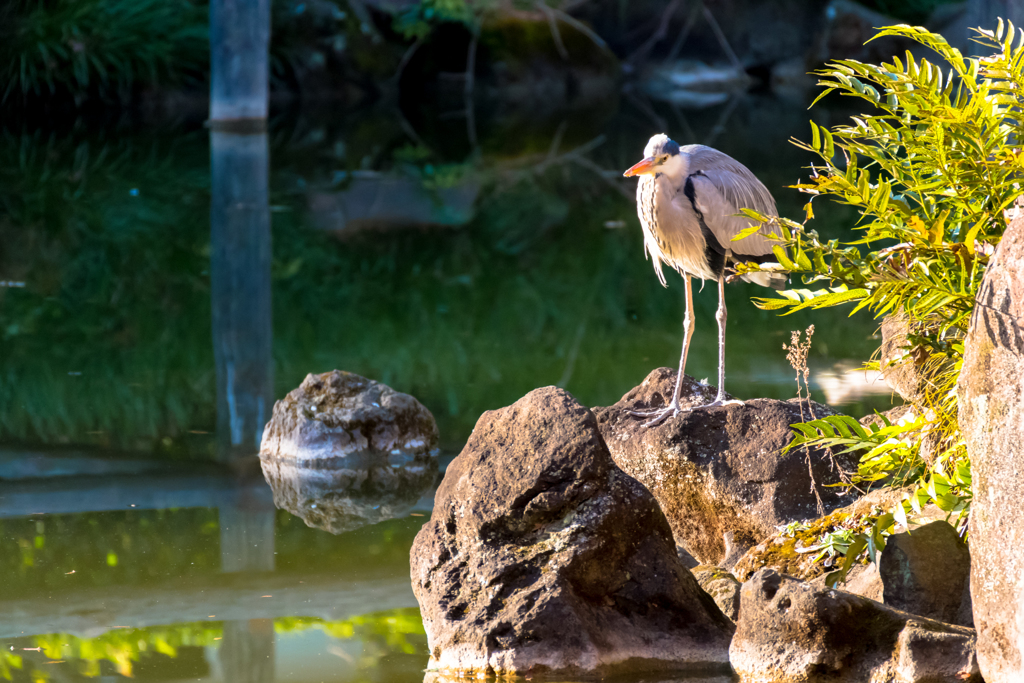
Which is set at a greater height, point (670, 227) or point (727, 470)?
point (670, 227)

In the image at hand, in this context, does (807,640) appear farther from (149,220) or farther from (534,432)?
(149,220)

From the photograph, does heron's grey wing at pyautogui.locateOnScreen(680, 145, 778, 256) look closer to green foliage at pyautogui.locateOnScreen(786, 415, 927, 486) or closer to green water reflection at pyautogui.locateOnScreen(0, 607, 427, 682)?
Answer: green foliage at pyautogui.locateOnScreen(786, 415, 927, 486)

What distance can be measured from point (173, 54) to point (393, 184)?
7366 millimetres

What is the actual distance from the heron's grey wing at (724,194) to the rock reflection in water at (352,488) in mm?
1380

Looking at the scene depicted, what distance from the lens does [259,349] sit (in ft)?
20.0

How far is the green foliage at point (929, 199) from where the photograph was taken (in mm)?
2689

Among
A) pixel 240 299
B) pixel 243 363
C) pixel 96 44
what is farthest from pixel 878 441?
pixel 96 44

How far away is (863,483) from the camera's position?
3533 mm

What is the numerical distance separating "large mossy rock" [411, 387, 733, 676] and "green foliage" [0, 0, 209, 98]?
1490 centimetres

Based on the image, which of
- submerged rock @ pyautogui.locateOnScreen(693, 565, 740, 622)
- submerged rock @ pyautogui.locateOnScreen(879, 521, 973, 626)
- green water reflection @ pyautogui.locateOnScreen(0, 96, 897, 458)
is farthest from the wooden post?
submerged rock @ pyautogui.locateOnScreen(879, 521, 973, 626)

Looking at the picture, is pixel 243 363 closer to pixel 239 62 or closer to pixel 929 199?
pixel 929 199

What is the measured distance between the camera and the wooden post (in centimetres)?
1467

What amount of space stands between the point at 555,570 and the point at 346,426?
1.76 m

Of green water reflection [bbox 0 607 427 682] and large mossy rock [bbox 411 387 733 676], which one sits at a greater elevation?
large mossy rock [bbox 411 387 733 676]
